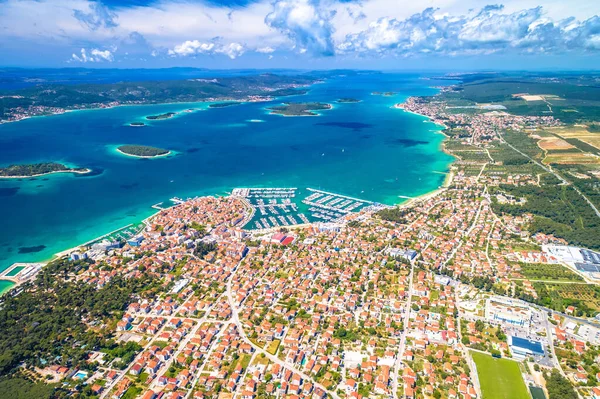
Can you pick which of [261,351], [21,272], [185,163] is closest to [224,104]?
[185,163]

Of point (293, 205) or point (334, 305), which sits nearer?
point (334, 305)

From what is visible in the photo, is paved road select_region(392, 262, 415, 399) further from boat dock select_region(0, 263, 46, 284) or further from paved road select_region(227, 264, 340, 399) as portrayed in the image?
boat dock select_region(0, 263, 46, 284)

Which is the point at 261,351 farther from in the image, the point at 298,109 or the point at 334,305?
the point at 298,109

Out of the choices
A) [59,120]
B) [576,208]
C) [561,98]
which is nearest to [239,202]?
[576,208]

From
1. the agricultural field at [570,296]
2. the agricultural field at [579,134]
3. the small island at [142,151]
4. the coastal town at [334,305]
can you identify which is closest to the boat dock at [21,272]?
the coastal town at [334,305]

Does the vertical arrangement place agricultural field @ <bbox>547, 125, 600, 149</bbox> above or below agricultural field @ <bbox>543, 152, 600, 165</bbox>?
below

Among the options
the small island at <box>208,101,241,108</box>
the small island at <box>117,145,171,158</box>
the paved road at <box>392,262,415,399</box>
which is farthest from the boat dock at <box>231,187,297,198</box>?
the small island at <box>208,101,241,108</box>

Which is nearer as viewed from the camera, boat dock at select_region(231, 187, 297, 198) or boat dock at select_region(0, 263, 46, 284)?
boat dock at select_region(0, 263, 46, 284)
